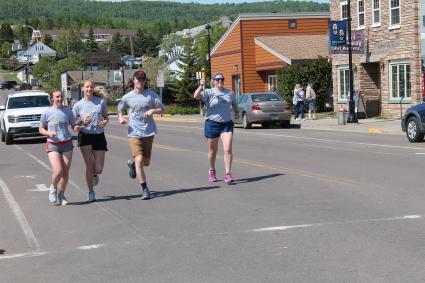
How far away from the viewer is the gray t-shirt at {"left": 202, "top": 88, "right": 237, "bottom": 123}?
37.4ft

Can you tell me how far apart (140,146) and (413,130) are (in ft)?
34.8

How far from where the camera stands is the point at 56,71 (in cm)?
10944

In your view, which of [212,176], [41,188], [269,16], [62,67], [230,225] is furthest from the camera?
[62,67]

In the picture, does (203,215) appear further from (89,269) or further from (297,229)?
(89,269)

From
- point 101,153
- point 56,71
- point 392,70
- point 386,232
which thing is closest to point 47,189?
point 101,153

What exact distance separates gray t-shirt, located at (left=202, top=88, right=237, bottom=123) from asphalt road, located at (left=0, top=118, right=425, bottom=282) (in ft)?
3.79

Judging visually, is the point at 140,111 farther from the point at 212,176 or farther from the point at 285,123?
the point at 285,123

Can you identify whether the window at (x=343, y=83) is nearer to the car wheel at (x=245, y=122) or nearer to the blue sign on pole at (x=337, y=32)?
the blue sign on pole at (x=337, y=32)

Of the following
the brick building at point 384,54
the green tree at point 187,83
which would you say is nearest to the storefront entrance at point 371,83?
the brick building at point 384,54

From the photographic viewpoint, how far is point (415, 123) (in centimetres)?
1845

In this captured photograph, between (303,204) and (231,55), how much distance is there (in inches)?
1511

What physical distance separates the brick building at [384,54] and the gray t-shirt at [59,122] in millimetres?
19940

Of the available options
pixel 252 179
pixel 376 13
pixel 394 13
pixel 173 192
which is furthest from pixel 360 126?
pixel 173 192

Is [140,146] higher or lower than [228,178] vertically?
higher
